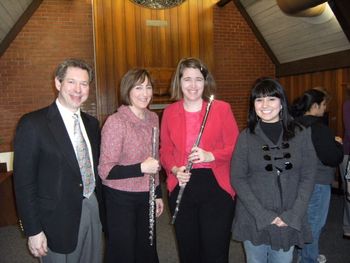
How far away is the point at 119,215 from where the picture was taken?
1.96 m

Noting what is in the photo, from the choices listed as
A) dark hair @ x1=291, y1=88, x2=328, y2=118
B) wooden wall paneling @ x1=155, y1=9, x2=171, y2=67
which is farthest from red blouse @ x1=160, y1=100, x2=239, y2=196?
wooden wall paneling @ x1=155, y1=9, x2=171, y2=67

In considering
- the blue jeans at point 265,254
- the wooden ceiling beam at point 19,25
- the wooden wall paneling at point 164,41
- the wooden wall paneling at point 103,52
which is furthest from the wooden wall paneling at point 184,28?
the blue jeans at point 265,254

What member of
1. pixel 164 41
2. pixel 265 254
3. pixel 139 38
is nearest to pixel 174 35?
pixel 164 41

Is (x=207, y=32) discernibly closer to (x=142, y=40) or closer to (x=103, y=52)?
(x=142, y=40)

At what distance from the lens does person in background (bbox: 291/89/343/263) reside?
2.38 metres

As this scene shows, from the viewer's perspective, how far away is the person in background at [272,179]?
5.80 feet

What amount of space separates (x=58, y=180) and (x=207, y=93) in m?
1.05

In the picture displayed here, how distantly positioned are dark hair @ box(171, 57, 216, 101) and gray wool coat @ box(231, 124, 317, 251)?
486 mm

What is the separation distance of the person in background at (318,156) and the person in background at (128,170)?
4.04 feet

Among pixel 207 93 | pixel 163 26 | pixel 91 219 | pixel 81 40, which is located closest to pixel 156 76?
pixel 163 26

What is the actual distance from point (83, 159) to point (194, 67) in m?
0.86

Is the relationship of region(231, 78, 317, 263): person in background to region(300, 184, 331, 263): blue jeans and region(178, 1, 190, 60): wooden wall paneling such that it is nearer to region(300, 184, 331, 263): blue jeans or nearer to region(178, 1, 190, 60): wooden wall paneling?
region(300, 184, 331, 263): blue jeans

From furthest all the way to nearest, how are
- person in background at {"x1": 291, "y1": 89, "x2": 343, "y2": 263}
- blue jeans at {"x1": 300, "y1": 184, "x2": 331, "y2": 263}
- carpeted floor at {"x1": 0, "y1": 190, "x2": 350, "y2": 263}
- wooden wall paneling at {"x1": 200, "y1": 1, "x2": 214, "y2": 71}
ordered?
1. wooden wall paneling at {"x1": 200, "y1": 1, "x2": 214, "y2": 71}
2. carpeted floor at {"x1": 0, "y1": 190, "x2": 350, "y2": 263}
3. blue jeans at {"x1": 300, "y1": 184, "x2": 331, "y2": 263}
4. person in background at {"x1": 291, "y1": 89, "x2": 343, "y2": 263}

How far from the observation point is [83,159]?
184 centimetres
